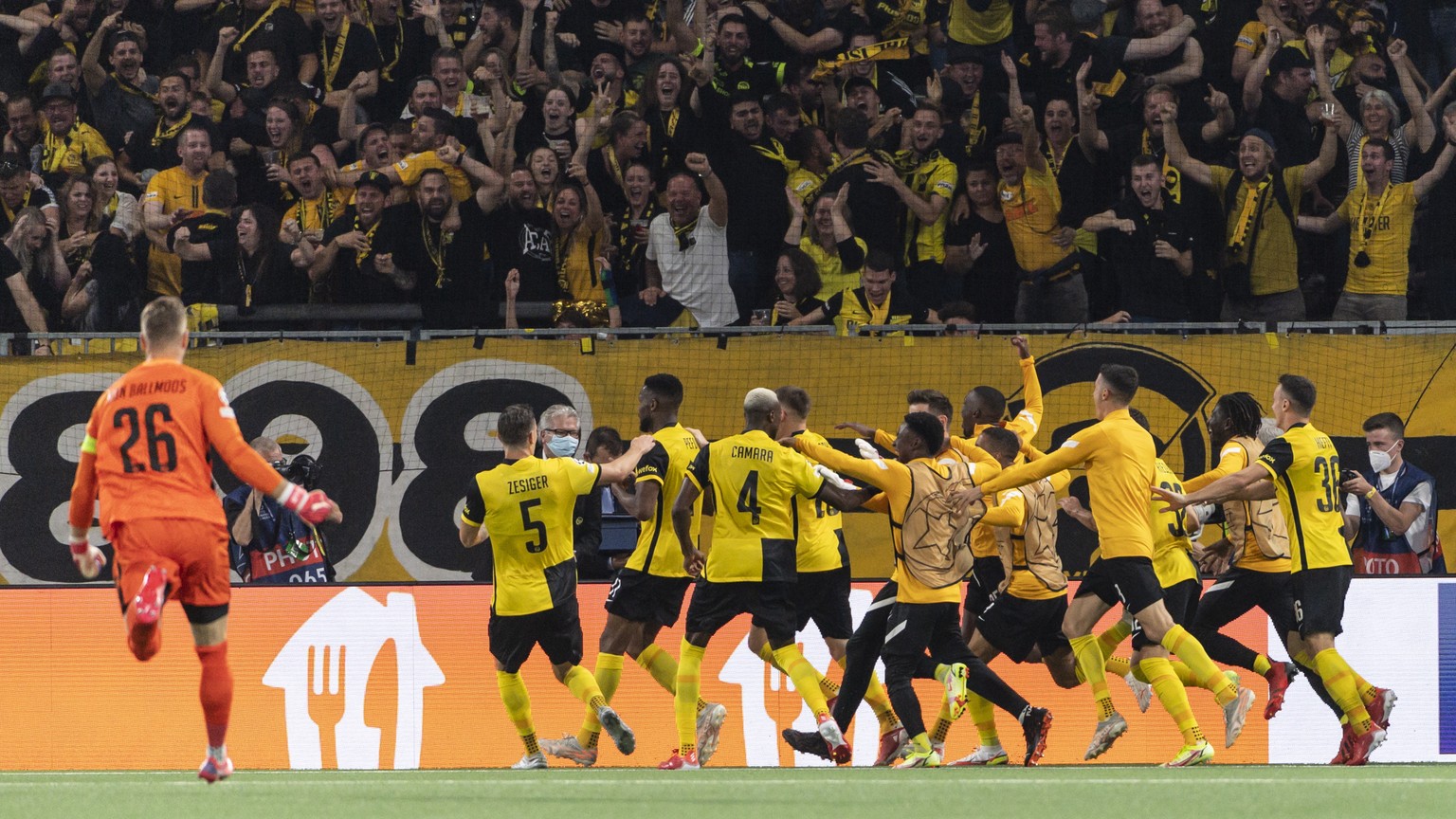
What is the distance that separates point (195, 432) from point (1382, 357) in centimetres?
928

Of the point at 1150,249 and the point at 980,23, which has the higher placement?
the point at 980,23

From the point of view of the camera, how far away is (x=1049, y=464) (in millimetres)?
9797

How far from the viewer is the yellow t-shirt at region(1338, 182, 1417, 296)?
14.1m

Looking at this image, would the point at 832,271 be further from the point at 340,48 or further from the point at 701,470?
the point at 340,48

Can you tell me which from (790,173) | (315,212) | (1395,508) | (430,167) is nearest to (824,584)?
(1395,508)

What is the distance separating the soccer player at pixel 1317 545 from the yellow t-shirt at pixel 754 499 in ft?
6.88

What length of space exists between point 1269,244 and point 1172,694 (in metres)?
A: 5.20

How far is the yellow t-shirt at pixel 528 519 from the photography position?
34.0 feet

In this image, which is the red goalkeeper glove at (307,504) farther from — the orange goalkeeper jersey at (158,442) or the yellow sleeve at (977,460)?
the yellow sleeve at (977,460)

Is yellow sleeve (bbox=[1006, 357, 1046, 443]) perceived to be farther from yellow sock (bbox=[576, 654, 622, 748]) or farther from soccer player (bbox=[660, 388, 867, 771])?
yellow sock (bbox=[576, 654, 622, 748])

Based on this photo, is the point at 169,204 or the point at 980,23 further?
the point at 980,23

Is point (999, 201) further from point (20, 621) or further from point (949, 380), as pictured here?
point (20, 621)

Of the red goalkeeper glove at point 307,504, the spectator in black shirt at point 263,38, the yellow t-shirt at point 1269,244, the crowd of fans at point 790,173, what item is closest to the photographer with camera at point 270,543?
the crowd of fans at point 790,173

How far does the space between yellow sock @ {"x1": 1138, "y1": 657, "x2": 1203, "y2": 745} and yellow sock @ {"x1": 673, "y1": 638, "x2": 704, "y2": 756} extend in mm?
2564
